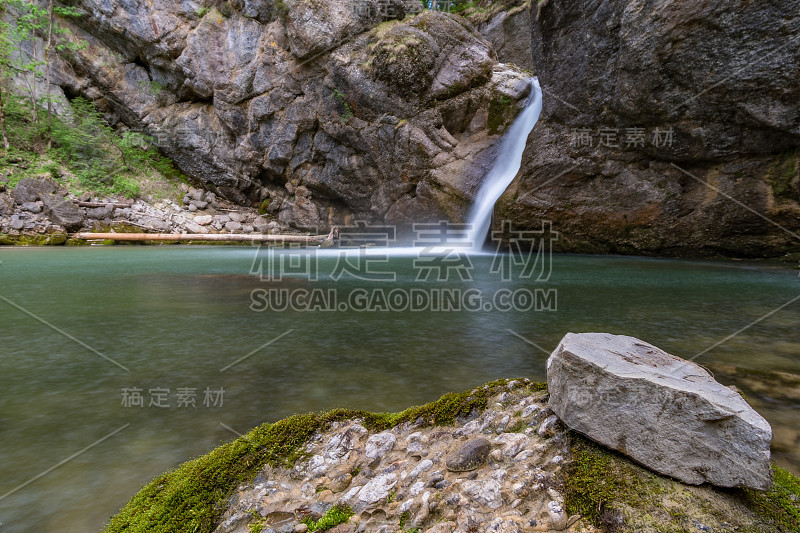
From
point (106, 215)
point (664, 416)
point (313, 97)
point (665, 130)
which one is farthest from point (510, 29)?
point (664, 416)

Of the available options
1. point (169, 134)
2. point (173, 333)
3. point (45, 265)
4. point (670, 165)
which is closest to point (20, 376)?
point (173, 333)

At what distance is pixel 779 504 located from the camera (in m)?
1.51

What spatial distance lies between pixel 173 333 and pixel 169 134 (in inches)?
1145

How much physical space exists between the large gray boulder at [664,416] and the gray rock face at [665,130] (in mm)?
13810

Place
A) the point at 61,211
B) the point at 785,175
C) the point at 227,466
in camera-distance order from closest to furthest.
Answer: the point at 227,466
the point at 785,175
the point at 61,211

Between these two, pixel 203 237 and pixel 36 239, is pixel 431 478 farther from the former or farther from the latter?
pixel 36 239

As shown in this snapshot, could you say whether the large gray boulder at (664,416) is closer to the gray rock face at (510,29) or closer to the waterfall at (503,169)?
the waterfall at (503,169)

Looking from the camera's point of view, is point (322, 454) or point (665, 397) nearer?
point (665, 397)

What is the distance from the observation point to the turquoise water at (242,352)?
2.41 meters

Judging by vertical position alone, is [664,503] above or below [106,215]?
below

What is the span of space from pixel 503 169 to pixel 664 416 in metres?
18.4

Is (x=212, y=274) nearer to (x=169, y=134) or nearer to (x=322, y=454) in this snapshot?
(x=322, y=454)

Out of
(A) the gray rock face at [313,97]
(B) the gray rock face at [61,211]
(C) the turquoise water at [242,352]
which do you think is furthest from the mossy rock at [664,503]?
(B) the gray rock face at [61,211]

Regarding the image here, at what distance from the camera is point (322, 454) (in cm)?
209
